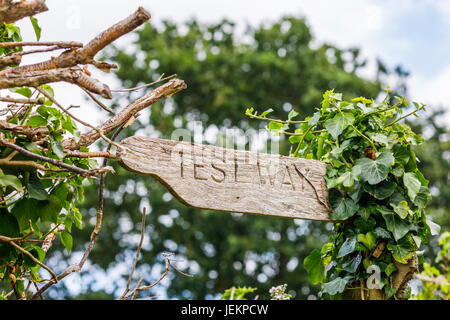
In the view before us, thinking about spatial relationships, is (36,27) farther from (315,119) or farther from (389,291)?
(389,291)

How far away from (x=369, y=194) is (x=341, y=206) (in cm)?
12

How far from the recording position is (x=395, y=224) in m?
1.55

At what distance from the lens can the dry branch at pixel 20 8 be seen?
34.7 inches

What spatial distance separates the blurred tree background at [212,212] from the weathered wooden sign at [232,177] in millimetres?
5997

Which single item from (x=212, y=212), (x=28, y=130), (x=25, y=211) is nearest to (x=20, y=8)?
(x=28, y=130)

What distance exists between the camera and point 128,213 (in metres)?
8.27

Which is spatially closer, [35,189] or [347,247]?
[35,189]

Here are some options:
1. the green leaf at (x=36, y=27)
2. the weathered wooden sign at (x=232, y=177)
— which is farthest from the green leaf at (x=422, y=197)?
the green leaf at (x=36, y=27)

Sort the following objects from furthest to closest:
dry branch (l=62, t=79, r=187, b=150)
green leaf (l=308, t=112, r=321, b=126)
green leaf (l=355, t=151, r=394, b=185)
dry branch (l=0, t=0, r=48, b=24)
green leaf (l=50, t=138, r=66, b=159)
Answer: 1. green leaf (l=308, t=112, r=321, b=126)
2. green leaf (l=355, t=151, r=394, b=185)
3. dry branch (l=62, t=79, r=187, b=150)
4. green leaf (l=50, t=138, r=66, b=159)
5. dry branch (l=0, t=0, r=48, b=24)

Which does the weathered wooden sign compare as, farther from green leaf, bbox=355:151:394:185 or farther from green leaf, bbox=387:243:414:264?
green leaf, bbox=387:243:414:264

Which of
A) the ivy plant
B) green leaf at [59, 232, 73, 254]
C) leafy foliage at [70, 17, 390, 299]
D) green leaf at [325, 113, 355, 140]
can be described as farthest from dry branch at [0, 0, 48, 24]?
leafy foliage at [70, 17, 390, 299]

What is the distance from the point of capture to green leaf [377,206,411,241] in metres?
1.53

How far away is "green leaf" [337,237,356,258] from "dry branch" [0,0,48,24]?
1.21 m
